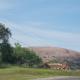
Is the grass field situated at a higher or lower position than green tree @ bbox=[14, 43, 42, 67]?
lower

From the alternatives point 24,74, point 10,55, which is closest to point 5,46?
point 10,55

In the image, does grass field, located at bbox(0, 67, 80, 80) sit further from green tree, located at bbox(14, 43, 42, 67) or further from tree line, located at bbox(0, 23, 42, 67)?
green tree, located at bbox(14, 43, 42, 67)

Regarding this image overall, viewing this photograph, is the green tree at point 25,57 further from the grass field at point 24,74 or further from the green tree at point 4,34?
the grass field at point 24,74

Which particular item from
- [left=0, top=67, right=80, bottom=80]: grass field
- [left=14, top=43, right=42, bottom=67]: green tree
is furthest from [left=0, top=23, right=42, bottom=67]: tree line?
[left=0, top=67, right=80, bottom=80]: grass field

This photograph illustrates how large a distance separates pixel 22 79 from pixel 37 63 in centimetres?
5934

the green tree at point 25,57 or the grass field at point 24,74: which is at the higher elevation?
the green tree at point 25,57

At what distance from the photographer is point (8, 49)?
9931 centimetres

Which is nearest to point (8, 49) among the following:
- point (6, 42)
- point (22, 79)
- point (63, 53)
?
point (6, 42)

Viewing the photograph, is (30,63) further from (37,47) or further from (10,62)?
(37,47)

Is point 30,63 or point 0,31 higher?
point 0,31

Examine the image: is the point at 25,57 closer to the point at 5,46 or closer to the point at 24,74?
the point at 5,46

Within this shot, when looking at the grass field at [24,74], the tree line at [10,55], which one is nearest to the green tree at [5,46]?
the tree line at [10,55]

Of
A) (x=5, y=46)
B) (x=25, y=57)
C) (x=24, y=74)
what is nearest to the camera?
(x=24, y=74)

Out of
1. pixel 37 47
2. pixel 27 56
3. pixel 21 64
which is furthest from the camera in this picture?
pixel 37 47
